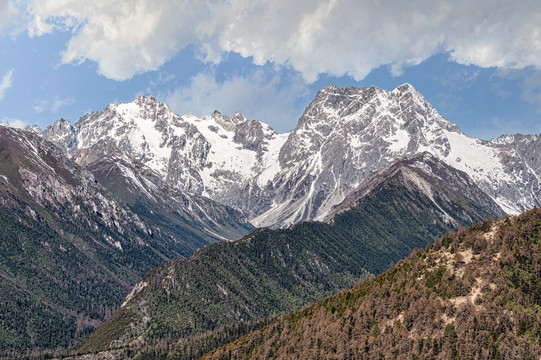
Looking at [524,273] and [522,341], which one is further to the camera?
[524,273]

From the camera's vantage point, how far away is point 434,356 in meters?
186

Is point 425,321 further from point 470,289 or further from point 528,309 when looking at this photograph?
point 528,309

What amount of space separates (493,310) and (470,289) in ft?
47.1

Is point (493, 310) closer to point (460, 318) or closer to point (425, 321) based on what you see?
point (460, 318)

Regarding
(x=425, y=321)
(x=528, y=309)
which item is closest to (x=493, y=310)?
(x=528, y=309)

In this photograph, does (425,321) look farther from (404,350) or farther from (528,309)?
(528,309)

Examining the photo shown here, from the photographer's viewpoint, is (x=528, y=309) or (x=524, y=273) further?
(x=524, y=273)

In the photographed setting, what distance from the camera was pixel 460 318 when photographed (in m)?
191

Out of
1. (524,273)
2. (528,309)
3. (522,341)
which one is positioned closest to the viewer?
(522,341)

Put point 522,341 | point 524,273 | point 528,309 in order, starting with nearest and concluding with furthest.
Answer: point 522,341 < point 528,309 < point 524,273

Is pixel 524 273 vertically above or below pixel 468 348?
above

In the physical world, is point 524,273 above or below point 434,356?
above

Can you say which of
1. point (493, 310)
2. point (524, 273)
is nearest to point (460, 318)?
point (493, 310)

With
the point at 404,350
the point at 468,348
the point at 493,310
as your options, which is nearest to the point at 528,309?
the point at 493,310
